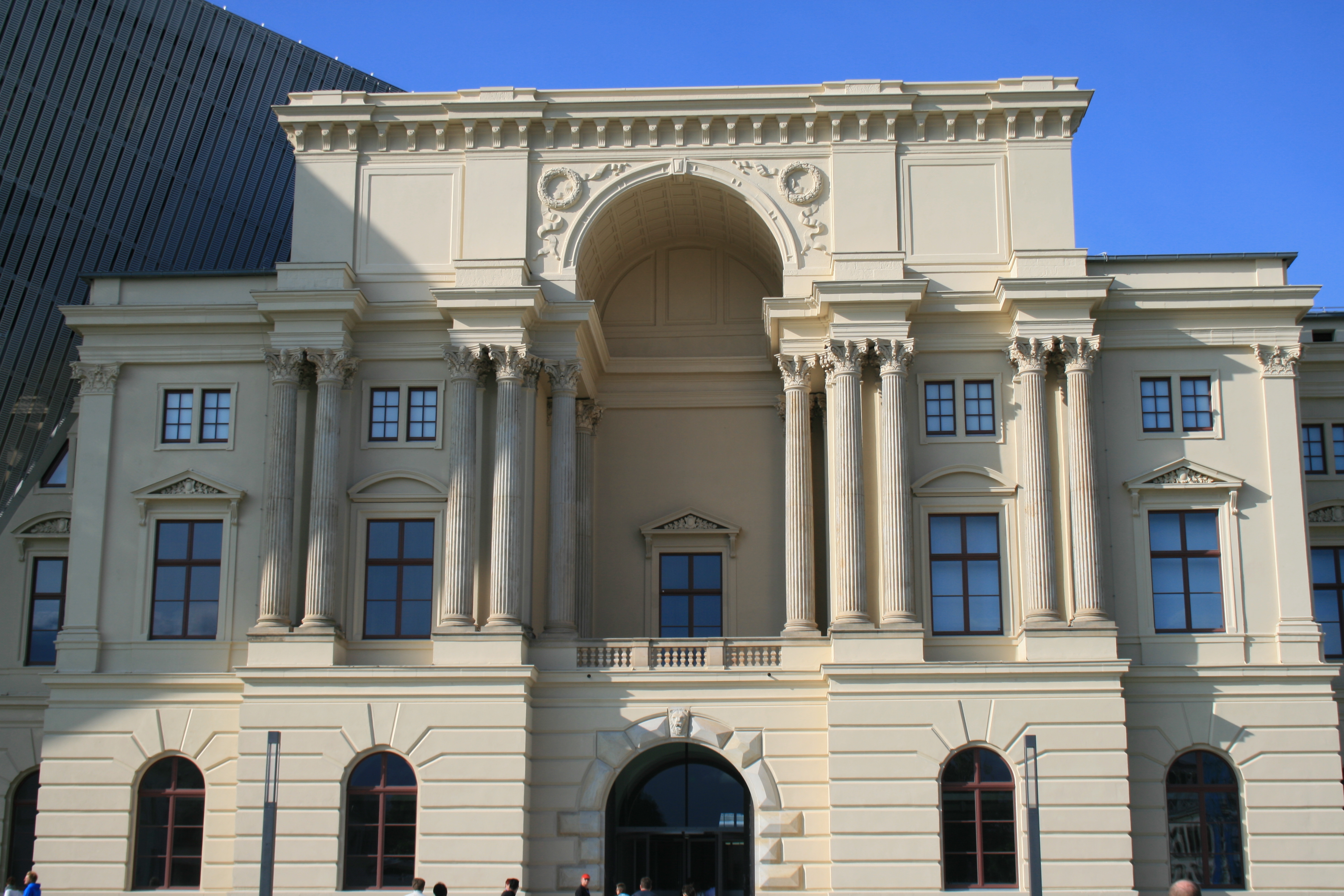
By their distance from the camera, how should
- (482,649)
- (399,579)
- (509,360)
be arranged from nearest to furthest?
(482,649)
(509,360)
(399,579)

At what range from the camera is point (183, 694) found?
37375mm

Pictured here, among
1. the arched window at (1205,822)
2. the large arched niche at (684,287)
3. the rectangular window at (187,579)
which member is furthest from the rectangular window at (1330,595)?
the rectangular window at (187,579)

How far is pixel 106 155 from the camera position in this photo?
44.2 meters

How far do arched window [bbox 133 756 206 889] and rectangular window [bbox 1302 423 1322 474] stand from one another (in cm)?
3066

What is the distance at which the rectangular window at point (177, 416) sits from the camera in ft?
129

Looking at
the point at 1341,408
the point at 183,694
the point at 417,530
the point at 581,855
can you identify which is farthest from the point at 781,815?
the point at 1341,408

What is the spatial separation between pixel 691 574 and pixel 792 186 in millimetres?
10894

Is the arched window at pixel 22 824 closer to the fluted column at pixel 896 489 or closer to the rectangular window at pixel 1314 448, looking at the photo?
the fluted column at pixel 896 489

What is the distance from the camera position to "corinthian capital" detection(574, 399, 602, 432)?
139 feet

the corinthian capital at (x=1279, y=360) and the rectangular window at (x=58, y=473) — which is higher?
the corinthian capital at (x=1279, y=360)

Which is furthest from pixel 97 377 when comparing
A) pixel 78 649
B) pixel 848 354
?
pixel 848 354

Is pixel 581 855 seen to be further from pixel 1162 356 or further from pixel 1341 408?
pixel 1341 408

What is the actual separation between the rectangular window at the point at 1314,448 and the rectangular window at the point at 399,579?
24.3 meters

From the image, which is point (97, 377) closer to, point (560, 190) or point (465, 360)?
point (465, 360)
